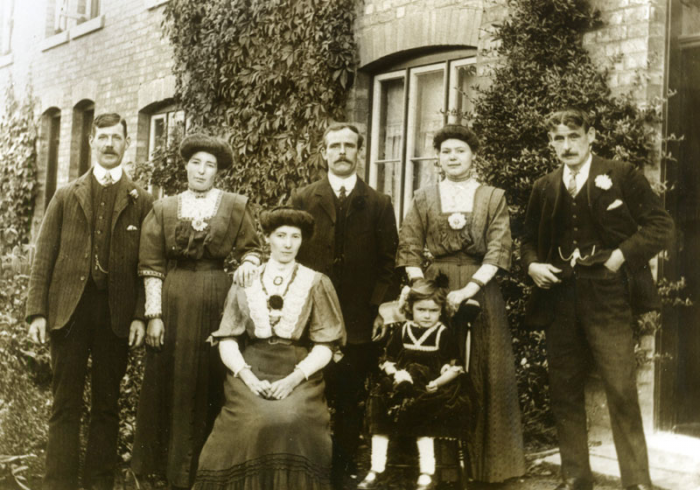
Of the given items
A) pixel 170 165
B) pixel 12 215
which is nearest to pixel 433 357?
pixel 170 165

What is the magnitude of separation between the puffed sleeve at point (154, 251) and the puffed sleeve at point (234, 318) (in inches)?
18.0

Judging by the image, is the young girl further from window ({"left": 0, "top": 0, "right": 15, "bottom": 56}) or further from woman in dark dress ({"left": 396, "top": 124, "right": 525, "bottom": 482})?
window ({"left": 0, "top": 0, "right": 15, "bottom": 56})

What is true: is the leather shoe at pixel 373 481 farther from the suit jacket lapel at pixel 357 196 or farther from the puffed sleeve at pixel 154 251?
the puffed sleeve at pixel 154 251

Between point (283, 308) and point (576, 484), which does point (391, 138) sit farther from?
point (576, 484)

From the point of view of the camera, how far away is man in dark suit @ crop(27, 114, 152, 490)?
344 centimetres

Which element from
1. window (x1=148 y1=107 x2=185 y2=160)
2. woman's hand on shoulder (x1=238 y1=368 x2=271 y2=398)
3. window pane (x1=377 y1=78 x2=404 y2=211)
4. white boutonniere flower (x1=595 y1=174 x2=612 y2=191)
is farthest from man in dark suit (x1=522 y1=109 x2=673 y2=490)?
window (x1=148 y1=107 x2=185 y2=160)

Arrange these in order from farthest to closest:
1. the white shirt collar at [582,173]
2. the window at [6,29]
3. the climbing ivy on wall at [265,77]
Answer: the climbing ivy on wall at [265,77] < the window at [6,29] < the white shirt collar at [582,173]

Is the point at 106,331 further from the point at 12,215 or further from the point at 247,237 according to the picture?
the point at 12,215

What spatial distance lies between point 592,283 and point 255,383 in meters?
1.45

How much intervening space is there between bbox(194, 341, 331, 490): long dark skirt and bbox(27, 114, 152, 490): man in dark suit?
0.68 metres

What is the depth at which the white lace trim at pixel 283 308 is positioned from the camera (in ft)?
10.3

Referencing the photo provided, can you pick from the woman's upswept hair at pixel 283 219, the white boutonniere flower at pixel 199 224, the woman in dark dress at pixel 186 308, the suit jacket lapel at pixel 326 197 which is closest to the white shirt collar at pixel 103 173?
the woman in dark dress at pixel 186 308

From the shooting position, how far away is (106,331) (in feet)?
11.4

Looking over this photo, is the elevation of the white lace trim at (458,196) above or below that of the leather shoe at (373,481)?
above
